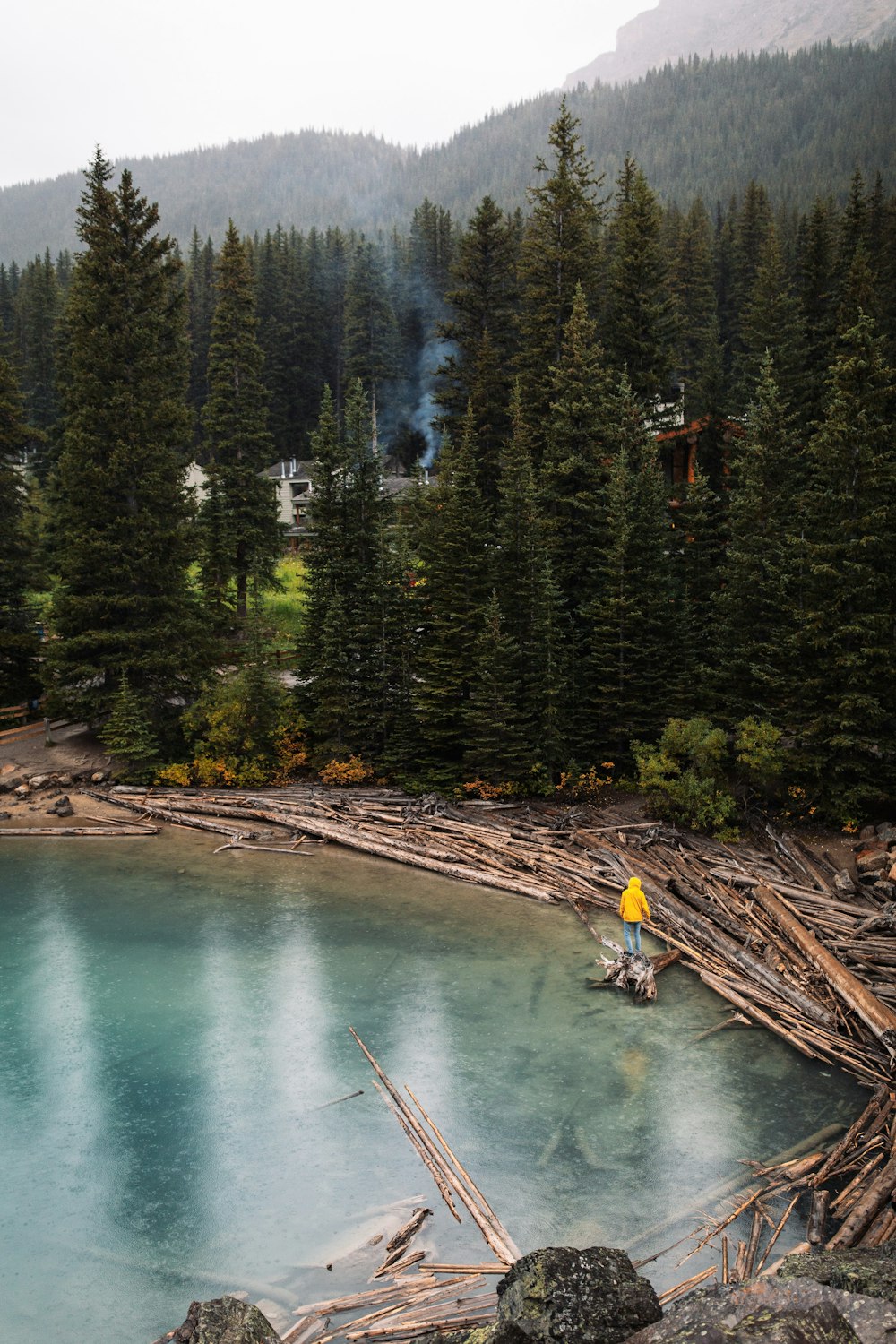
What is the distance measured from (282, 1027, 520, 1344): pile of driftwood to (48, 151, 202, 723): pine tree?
25.2 metres

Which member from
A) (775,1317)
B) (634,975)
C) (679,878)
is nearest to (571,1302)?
(775,1317)

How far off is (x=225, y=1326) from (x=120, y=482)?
98.0 feet

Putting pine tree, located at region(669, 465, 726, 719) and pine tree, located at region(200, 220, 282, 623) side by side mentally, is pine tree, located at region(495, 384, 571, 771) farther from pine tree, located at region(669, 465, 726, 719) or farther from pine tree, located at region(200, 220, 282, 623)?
pine tree, located at region(200, 220, 282, 623)

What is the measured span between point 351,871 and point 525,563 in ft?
39.1

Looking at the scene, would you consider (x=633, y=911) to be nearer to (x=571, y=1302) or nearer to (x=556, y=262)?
(x=571, y=1302)

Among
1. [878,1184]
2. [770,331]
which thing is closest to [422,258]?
[770,331]

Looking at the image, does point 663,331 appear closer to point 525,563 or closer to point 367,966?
point 525,563

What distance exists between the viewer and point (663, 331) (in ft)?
139

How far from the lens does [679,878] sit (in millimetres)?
23531

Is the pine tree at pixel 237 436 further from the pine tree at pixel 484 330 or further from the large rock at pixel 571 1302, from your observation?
the large rock at pixel 571 1302

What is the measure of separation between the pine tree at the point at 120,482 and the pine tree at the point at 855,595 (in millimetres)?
21651

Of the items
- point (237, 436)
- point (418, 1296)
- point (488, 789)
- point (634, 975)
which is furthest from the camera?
point (237, 436)

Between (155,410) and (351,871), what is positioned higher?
(155,410)

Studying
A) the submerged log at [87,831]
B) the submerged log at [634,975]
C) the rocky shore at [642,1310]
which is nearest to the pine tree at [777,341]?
the submerged log at [634,975]
